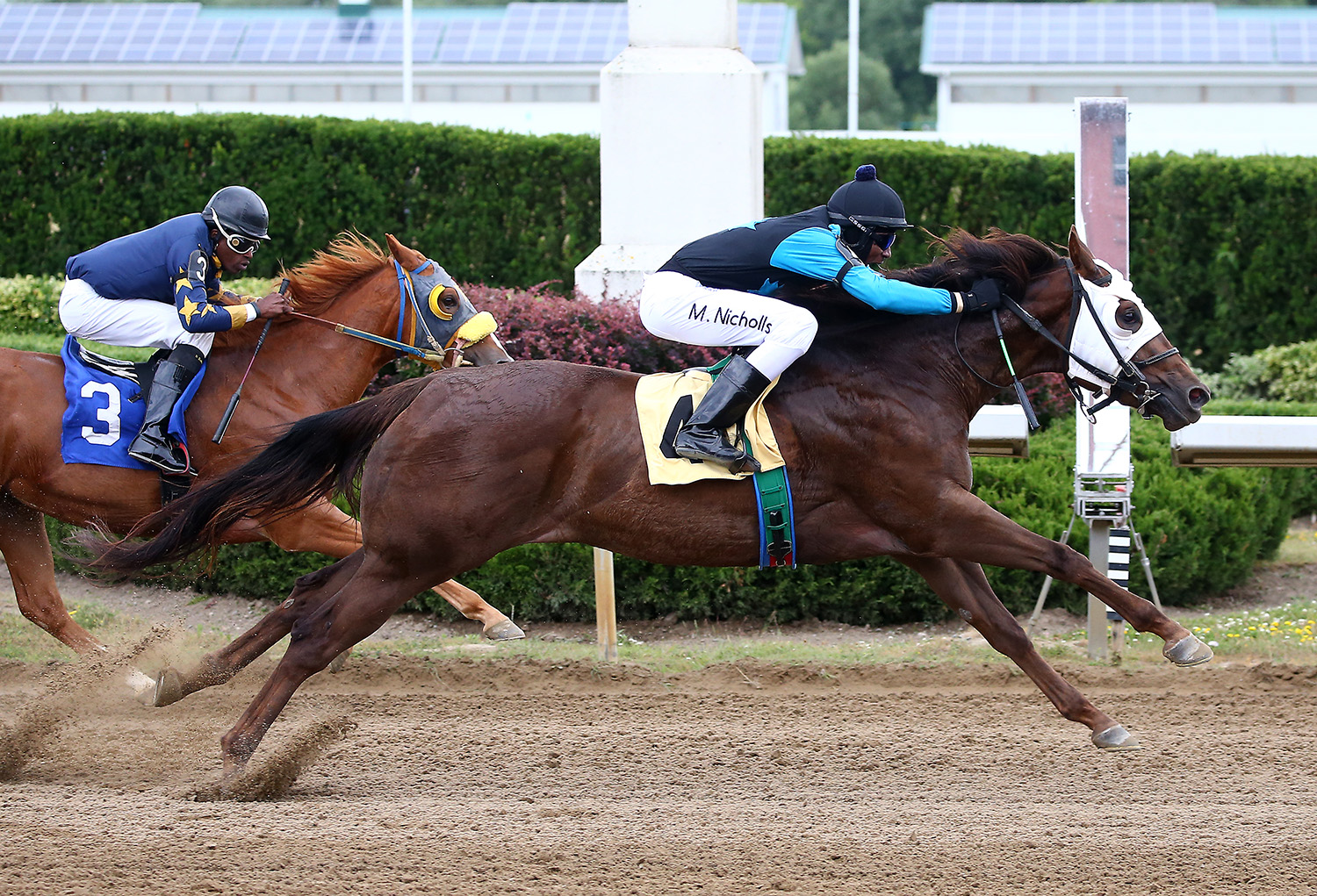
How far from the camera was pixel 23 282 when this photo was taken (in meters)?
10.2

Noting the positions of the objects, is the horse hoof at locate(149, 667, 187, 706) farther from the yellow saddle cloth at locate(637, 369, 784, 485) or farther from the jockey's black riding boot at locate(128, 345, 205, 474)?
the yellow saddle cloth at locate(637, 369, 784, 485)

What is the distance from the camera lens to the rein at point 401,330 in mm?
5836

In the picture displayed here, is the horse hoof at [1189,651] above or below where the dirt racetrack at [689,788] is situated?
above

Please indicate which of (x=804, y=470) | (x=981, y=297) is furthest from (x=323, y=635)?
(x=981, y=297)

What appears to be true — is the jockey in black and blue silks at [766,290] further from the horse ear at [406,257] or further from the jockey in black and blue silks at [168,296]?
the jockey in black and blue silks at [168,296]

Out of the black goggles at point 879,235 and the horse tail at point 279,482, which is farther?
the horse tail at point 279,482

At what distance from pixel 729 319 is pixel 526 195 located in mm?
6761

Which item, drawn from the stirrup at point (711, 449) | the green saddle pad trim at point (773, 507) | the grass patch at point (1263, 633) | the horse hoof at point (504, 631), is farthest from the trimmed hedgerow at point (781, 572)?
the stirrup at point (711, 449)

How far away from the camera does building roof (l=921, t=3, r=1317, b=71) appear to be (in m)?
24.0

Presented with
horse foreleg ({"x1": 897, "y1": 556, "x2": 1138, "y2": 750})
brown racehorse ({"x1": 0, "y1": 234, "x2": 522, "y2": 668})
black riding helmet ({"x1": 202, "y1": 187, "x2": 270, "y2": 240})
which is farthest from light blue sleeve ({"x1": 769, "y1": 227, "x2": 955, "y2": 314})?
black riding helmet ({"x1": 202, "y1": 187, "x2": 270, "y2": 240})

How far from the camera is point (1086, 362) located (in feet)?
15.6

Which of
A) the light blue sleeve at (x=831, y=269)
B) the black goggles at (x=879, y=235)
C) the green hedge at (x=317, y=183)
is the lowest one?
the light blue sleeve at (x=831, y=269)

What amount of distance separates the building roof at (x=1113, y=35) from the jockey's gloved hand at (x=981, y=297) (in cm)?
1991

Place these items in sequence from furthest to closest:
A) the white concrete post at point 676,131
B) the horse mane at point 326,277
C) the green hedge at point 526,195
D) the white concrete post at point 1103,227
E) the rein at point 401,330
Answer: the green hedge at point 526,195 < the white concrete post at point 676,131 < the white concrete post at point 1103,227 < the horse mane at point 326,277 < the rein at point 401,330
